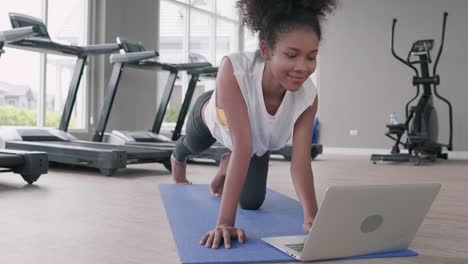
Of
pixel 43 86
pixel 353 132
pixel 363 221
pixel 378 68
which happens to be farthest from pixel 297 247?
pixel 378 68

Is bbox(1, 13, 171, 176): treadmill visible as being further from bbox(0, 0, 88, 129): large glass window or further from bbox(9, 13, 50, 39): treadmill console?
bbox(0, 0, 88, 129): large glass window

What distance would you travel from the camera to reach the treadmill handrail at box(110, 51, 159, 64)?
4211 mm

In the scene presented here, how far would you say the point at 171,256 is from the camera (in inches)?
52.0

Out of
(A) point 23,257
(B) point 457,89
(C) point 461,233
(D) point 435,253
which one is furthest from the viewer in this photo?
(B) point 457,89

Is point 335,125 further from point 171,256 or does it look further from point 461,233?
point 171,256

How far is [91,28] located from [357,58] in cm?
460

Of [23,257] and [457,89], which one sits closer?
[23,257]

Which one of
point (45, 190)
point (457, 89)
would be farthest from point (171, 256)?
point (457, 89)

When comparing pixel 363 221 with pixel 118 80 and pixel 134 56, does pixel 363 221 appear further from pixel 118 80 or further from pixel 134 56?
pixel 118 80

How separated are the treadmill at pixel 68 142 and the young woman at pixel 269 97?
1.73m

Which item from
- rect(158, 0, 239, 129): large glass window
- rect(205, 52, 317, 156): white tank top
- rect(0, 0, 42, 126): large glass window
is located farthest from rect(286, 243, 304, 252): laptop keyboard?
rect(158, 0, 239, 129): large glass window

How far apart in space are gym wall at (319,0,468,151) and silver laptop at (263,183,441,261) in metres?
6.63

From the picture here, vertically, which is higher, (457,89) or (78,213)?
(457,89)

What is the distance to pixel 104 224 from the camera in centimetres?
175
